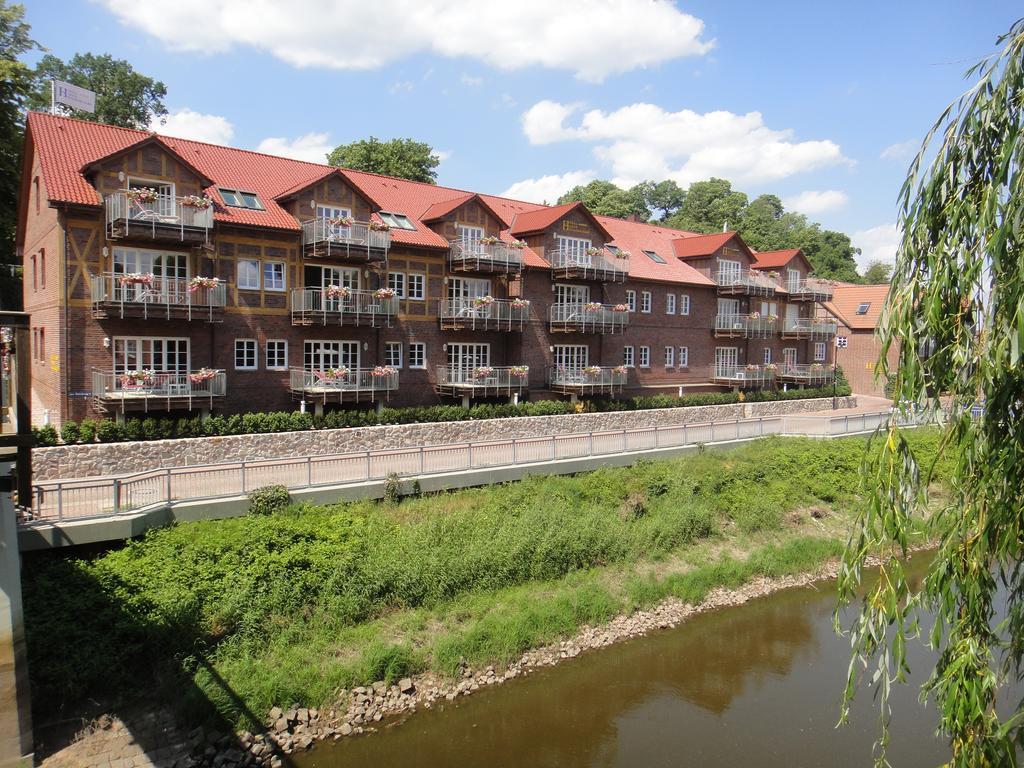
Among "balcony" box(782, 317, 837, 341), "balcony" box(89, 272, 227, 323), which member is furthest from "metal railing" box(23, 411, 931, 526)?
"balcony" box(782, 317, 837, 341)

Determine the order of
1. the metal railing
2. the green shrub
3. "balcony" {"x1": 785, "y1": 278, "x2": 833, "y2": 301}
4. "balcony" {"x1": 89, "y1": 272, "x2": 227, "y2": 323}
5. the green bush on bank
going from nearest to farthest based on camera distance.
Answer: the metal railing → the green shrub → the green bush on bank → "balcony" {"x1": 89, "y1": 272, "x2": 227, "y2": 323} → "balcony" {"x1": 785, "y1": 278, "x2": 833, "y2": 301}

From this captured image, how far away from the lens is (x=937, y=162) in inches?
202

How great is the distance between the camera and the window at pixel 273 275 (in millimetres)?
22734

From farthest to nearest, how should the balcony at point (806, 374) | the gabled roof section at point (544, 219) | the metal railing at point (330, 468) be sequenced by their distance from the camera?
the balcony at point (806, 374), the gabled roof section at point (544, 219), the metal railing at point (330, 468)

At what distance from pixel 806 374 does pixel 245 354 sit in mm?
29229

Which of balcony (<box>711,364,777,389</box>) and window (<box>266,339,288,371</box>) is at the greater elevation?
window (<box>266,339,288,371</box>)

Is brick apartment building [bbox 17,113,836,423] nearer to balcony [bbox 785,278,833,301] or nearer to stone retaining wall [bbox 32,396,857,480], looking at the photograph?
stone retaining wall [bbox 32,396,857,480]

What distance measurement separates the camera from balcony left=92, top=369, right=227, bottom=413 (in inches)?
749

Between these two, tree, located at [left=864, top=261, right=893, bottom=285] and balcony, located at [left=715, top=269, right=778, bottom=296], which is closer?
balcony, located at [left=715, top=269, right=778, bottom=296]

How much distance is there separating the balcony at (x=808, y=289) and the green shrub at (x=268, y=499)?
3253 cm

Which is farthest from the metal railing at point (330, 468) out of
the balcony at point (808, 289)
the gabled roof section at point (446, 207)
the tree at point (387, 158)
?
the tree at point (387, 158)

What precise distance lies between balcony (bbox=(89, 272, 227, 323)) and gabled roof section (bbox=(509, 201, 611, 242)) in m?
13.8

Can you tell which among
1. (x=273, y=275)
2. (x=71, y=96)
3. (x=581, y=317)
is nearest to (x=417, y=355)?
(x=273, y=275)

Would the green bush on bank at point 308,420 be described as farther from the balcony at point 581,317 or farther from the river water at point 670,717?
the river water at point 670,717
